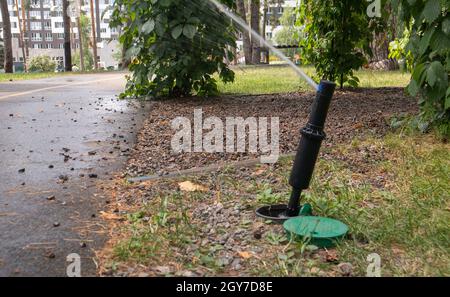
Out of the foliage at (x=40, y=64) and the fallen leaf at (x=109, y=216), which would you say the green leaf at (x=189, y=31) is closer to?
the fallen leaf at (x=109, y=216)

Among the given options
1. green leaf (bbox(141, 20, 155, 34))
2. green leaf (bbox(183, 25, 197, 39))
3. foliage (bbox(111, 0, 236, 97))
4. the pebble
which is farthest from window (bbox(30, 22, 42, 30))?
the pebble

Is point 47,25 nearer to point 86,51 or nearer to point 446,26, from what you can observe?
point 86,51

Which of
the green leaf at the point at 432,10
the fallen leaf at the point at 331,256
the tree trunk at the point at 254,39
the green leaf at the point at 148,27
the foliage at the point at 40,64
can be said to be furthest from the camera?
the foliage at the point at 40,64

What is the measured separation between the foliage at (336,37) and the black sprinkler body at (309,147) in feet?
19.3

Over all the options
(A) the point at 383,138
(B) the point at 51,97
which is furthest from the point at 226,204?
(B) the point at 51,97

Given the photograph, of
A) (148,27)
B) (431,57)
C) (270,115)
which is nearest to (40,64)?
(148,27)

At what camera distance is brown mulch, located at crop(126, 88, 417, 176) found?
3.97 meters

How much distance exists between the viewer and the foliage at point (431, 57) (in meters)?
3.60

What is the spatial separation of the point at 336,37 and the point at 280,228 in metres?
6.12

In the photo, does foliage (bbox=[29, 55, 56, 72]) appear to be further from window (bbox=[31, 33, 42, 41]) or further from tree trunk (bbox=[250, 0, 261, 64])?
window (bbox=[31, 33, 42, 41])

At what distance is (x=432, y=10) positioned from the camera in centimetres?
348

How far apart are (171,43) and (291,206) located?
16.3 feet

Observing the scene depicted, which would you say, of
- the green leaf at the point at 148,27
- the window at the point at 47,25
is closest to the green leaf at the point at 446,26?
the green leaf at the point at 148,27
